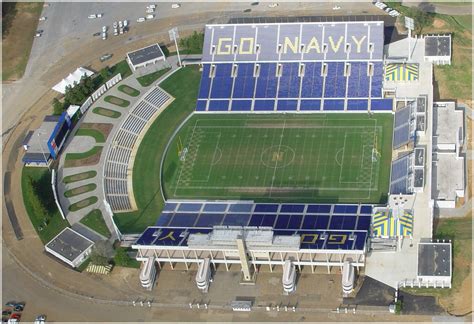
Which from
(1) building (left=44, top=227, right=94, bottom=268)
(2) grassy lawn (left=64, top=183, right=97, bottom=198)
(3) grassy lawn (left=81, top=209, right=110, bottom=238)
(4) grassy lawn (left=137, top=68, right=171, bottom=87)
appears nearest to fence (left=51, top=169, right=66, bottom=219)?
(2) grassy lawn (left=64, top=183, right=97, bottom=198)

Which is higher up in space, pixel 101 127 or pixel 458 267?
pixel 101 127

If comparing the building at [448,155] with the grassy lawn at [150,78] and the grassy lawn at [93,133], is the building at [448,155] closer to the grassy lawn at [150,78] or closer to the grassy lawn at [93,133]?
the grassy lawn at [150,78]

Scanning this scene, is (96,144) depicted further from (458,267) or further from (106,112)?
(458,267)

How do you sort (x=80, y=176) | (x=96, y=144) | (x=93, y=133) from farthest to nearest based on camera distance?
(x=93, y=133), (x=96, y=144), (x=80, y=176)

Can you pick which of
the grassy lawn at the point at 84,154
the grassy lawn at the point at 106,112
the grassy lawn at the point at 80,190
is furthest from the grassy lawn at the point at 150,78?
the grassy lawn at the point at 80,190

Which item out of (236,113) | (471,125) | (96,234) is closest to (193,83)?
(236,113)

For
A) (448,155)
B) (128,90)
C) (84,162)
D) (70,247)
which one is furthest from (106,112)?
(448,155)
